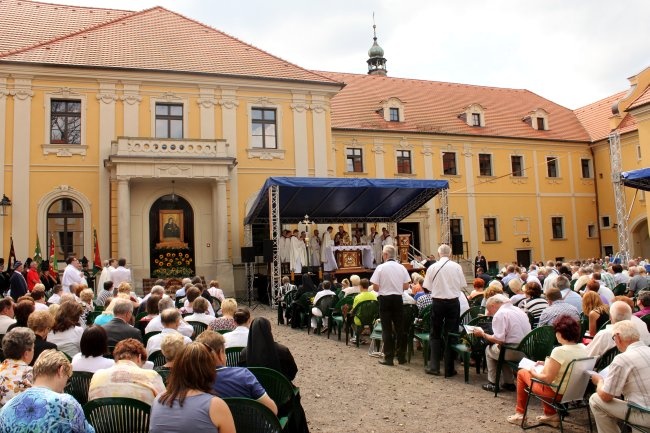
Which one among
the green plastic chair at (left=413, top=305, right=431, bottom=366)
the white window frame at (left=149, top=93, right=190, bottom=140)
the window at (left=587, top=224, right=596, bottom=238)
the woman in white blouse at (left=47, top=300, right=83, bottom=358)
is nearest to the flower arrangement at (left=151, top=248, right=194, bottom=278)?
the white window frame at (left=149, top=93, right=190, bottom=140)

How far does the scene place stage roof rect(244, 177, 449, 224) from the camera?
16.9 meters

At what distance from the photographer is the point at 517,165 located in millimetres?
31609

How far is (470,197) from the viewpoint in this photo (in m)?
30.1

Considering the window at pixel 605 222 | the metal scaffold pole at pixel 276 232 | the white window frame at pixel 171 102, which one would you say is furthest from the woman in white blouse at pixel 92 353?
the window at pixel 605 222

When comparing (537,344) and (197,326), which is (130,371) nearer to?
(197,326)

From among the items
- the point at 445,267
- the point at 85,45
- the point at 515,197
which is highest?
the point at 85,45

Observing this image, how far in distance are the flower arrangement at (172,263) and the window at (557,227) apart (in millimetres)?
21689

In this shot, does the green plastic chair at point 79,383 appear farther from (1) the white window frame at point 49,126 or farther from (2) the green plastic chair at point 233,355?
(1) the white window frame at point 49,126

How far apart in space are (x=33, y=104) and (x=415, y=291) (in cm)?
1648

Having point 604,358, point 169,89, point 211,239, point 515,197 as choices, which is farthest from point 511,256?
point 604,358

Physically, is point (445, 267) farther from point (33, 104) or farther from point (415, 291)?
point (33, 104)

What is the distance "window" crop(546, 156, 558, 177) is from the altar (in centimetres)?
1759

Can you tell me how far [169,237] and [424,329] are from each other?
566 inches

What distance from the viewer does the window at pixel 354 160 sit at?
91.9 feet
